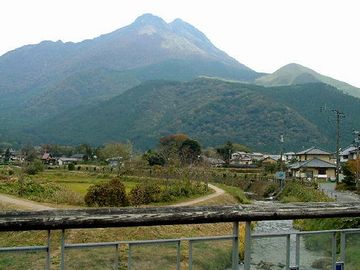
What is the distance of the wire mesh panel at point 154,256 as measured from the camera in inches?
157

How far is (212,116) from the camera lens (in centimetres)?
14275

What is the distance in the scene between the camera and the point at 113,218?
376cm

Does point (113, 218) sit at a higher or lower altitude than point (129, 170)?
higher

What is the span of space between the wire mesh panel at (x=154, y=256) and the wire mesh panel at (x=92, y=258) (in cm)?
13

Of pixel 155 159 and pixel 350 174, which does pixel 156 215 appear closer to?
pixel 350 174

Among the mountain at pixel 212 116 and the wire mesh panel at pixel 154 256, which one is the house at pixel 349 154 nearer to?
the mountain at pixel 212 116

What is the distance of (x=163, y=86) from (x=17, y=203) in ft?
523

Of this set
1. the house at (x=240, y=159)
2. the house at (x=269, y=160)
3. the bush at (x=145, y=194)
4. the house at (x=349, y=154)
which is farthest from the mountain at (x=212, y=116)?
the bush at (x=145, y=194)

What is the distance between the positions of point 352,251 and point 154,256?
1.94 m

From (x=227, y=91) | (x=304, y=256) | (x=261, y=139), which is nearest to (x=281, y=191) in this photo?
(x=304, y=256)

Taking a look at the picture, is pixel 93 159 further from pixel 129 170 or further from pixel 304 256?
pixel 304 256

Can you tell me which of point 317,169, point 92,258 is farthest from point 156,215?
point 317,169

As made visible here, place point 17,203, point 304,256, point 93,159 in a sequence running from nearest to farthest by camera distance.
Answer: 1. point 304,256
2. point 17,203
3. point 93,159

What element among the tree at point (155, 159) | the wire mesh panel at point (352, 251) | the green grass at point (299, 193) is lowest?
the green grass at point (299, 193)
